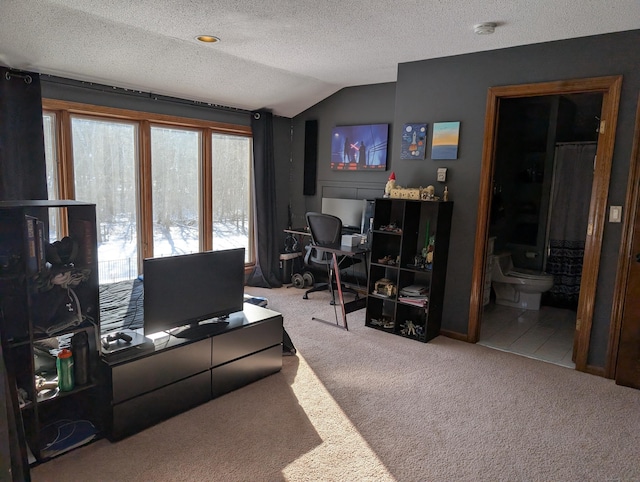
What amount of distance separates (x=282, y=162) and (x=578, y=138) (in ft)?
11.8

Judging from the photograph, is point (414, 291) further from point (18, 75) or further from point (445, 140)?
point (18, 75)

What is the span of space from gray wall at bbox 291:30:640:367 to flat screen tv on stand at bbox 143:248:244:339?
203 centimetres

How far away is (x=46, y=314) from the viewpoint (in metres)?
A: 2.04

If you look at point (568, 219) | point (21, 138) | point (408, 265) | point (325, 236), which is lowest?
point (408, 265)

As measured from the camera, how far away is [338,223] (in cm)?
428

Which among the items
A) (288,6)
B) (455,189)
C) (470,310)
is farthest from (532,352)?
(288,6)

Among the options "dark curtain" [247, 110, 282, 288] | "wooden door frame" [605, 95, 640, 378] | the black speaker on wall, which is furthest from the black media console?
the black speaker on wall

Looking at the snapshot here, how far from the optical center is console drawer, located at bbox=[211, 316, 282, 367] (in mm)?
2657

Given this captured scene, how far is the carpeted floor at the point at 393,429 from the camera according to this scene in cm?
206

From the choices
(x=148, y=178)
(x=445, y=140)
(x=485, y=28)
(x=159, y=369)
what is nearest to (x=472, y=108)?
(x=445, y=140)

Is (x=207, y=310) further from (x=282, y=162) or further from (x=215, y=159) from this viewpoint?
(x=282, y=162)

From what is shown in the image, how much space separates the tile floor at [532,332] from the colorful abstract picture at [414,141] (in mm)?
1763

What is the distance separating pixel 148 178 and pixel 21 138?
120 cm

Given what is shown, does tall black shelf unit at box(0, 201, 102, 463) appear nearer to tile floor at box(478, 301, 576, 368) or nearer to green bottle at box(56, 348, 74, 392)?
green bottle at box(56, 348, 74, 392)
